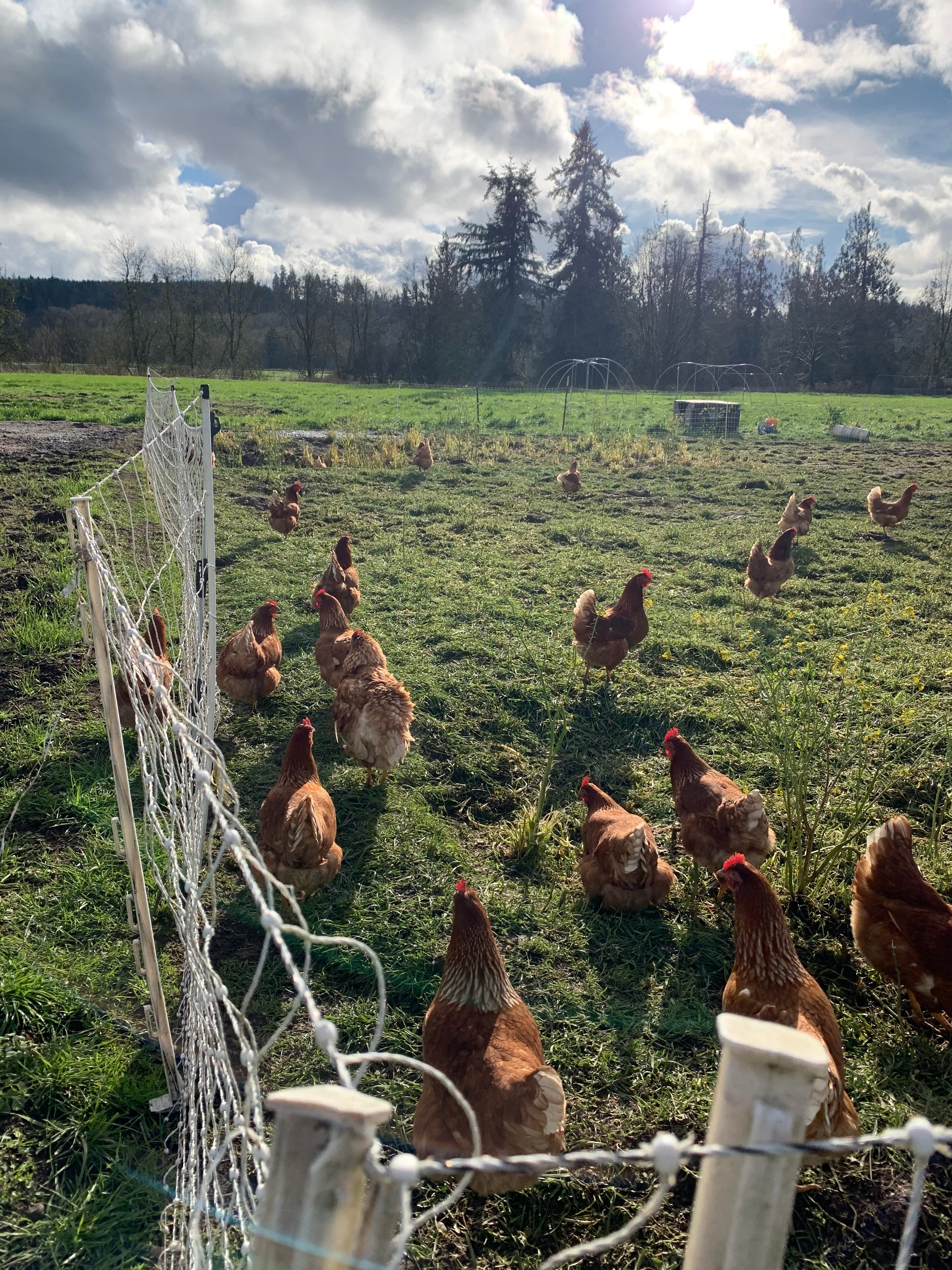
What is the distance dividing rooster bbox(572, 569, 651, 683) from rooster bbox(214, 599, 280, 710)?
2.17 meters

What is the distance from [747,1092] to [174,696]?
427cm

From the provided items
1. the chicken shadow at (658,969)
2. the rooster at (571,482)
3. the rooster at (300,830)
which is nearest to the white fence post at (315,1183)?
the chicken shadow at (658,969)

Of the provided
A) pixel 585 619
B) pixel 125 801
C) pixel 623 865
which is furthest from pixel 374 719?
pixel 585 619

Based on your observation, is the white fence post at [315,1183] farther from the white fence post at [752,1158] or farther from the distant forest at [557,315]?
the distant forest at [557,315]

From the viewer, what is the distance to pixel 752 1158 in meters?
0.75

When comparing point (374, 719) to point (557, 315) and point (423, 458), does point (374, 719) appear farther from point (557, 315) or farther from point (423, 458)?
point (557, 315)

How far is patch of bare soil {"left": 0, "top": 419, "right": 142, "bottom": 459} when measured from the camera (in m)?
10.7

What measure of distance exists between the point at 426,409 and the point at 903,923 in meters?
20.9

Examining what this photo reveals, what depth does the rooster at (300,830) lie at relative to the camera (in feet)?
9.91

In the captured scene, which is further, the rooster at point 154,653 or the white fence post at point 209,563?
the rooster at point 154,653

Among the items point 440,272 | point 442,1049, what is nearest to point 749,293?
point 440,272

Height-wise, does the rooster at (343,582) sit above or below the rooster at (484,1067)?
above

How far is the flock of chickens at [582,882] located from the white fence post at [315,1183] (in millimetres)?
673

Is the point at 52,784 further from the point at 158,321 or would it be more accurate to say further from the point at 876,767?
the point at 158,321
